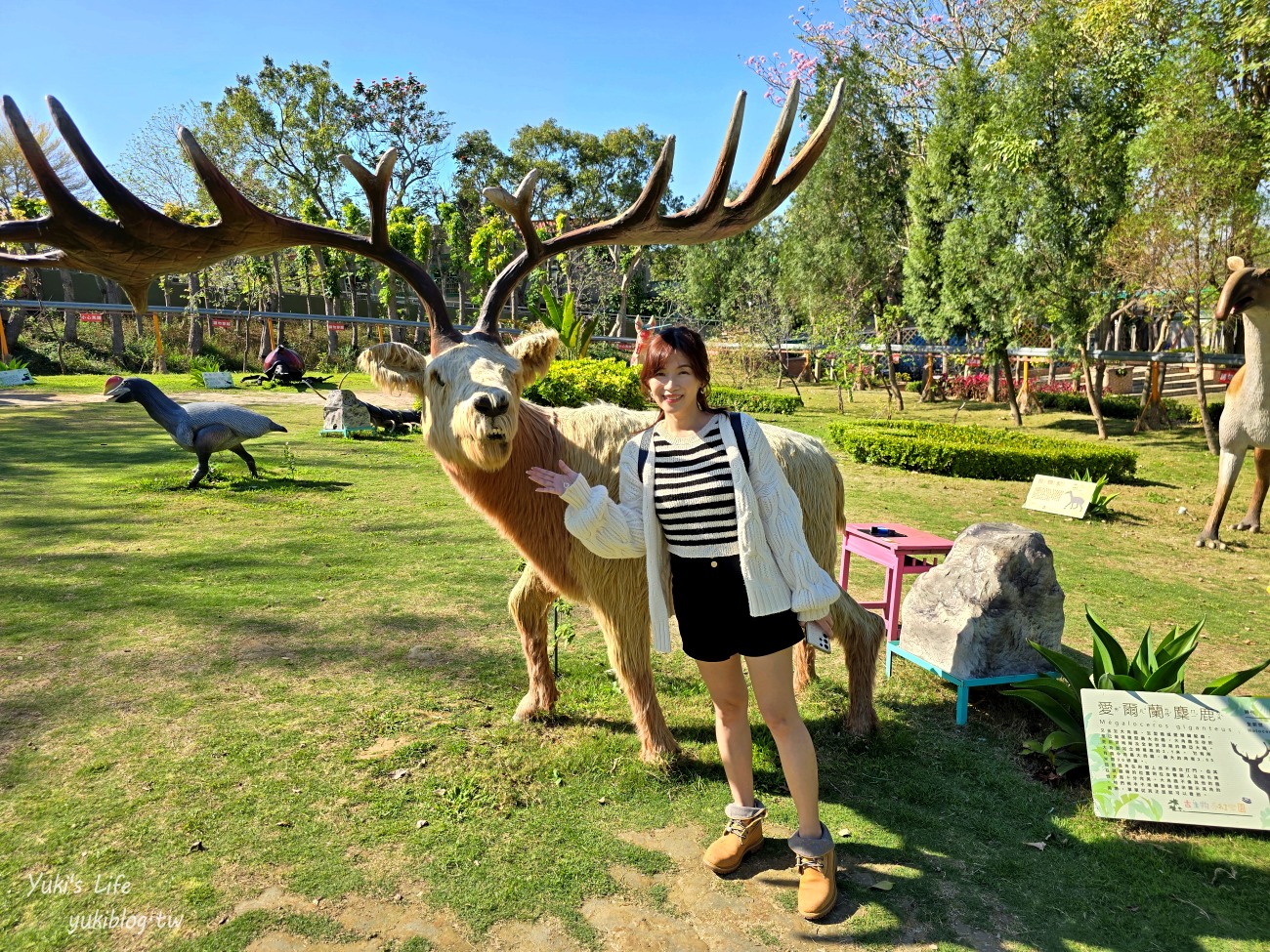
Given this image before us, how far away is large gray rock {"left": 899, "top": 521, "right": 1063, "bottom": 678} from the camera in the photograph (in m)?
4.36

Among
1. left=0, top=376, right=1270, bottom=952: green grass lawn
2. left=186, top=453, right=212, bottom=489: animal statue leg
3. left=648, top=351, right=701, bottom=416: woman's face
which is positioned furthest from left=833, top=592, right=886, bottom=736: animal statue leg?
left=186, top=453, right=212, bottom=489: animal statue leg

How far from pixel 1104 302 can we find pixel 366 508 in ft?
51.9

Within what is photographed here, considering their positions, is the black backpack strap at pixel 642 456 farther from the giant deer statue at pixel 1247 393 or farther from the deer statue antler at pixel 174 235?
the giant deer statue at pixel 1247 393

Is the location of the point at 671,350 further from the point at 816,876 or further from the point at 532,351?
the point at 816,876

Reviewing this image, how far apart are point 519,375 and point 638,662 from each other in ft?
4.94

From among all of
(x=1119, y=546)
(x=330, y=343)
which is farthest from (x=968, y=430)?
(x=330, y=343)

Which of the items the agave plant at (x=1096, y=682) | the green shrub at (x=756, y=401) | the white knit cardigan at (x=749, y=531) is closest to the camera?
the white knit cardigan at (x=749, y=531)

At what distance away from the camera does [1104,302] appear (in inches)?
637

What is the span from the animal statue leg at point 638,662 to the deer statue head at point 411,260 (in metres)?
0.97

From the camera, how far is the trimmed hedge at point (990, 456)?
40.3 feet

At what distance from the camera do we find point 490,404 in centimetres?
302

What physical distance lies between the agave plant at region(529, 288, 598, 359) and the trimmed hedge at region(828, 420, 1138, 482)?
7486mm

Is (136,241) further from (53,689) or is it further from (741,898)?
(741,898)

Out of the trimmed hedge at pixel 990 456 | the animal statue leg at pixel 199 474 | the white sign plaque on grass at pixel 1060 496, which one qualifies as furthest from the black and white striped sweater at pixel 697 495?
the trimmed hedge at pixel 990 456
